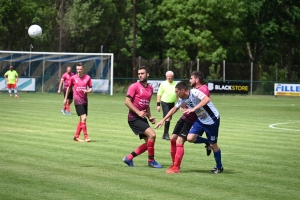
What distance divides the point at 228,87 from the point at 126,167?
42.9m

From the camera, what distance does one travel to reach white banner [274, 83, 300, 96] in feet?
183

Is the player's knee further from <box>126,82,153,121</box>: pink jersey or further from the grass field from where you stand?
<box>126,82,153,121</box>: pink jersey

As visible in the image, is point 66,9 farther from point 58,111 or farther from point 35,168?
point 35,168

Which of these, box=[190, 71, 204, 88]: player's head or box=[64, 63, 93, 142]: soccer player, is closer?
box=[190, 71, 204, 88]: player's head

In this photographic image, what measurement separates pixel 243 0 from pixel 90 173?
63273 millimetres

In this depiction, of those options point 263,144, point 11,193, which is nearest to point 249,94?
point 263,144

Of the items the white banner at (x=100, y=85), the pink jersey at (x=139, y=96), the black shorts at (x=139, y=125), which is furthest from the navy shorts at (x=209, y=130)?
the white banner at (x=100, y=85)

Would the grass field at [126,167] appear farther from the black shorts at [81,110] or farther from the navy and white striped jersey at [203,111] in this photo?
the navy and white striped jersey at [203,111]

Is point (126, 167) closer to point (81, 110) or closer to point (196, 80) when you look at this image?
point (196, 80)

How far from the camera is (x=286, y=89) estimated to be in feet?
184

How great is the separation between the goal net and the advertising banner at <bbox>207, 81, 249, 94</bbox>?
8183 millimetres

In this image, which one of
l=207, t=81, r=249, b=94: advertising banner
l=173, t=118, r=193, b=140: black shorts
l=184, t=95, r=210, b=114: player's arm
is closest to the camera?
l=184, t=95, r=210, b=114: player's arm

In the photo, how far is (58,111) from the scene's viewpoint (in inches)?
1291

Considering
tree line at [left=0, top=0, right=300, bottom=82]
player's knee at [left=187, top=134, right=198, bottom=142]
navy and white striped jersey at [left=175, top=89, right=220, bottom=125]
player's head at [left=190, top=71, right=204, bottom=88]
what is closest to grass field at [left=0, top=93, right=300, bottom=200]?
player's knee at [left=187, top=134, right=198, bottom=142]
